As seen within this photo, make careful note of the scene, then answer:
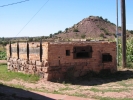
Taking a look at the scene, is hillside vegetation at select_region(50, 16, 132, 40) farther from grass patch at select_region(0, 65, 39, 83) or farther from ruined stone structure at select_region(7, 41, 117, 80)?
grass patch at select_region(0, 65, 39, 83)

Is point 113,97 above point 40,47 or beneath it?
beneath

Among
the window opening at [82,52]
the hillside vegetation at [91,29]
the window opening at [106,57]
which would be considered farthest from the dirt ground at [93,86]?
the hillside vegetation at [91,29]

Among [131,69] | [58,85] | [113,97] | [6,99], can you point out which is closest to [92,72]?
[58,85]

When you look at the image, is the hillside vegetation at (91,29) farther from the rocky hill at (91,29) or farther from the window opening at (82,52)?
the window opening at (82,52)

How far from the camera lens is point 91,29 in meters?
69.9

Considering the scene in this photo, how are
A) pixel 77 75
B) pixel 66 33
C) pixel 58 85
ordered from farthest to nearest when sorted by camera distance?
1. pixel 66 33
2. pixel 77 75
3. pixel 58 85

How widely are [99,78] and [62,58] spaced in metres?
2.31

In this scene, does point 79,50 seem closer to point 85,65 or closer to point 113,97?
point 85,65

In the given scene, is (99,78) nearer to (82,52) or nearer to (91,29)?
(82,52)

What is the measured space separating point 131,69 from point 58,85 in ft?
21.6

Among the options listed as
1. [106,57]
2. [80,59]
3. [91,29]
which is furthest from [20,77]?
[91,29]

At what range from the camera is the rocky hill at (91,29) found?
6662 cm

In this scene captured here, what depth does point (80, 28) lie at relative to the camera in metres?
72.6

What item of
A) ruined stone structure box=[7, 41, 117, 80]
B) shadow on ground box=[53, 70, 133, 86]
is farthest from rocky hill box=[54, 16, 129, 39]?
shadow on ground box=[53, 70, 133, 86]
